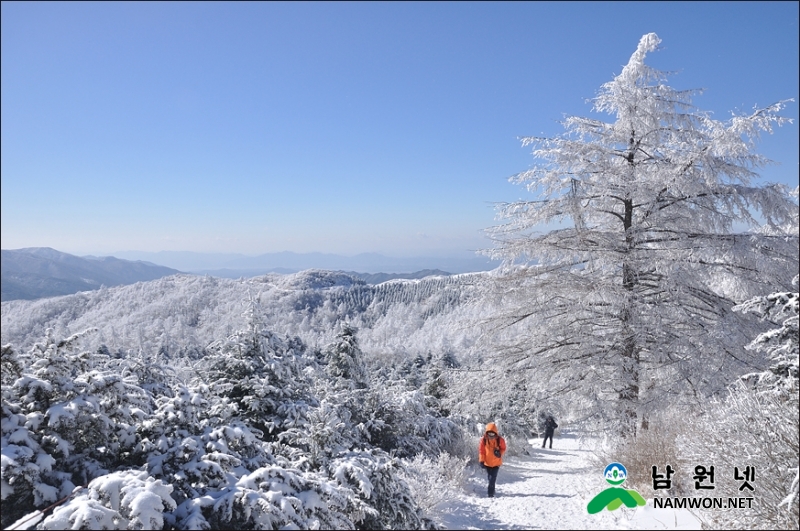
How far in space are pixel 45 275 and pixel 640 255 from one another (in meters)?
8.05

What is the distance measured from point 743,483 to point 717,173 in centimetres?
435

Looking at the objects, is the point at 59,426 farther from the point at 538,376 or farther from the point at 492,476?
the point at 538,376

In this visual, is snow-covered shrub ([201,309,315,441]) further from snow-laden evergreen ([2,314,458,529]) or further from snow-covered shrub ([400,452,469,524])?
snow-covered shrub ([400,452,469,524])

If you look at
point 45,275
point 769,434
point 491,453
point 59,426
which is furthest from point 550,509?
point 45,275

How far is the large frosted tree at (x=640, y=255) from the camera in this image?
6.00 meters

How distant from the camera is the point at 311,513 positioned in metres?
3.42

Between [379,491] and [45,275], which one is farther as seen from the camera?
[45,275]
